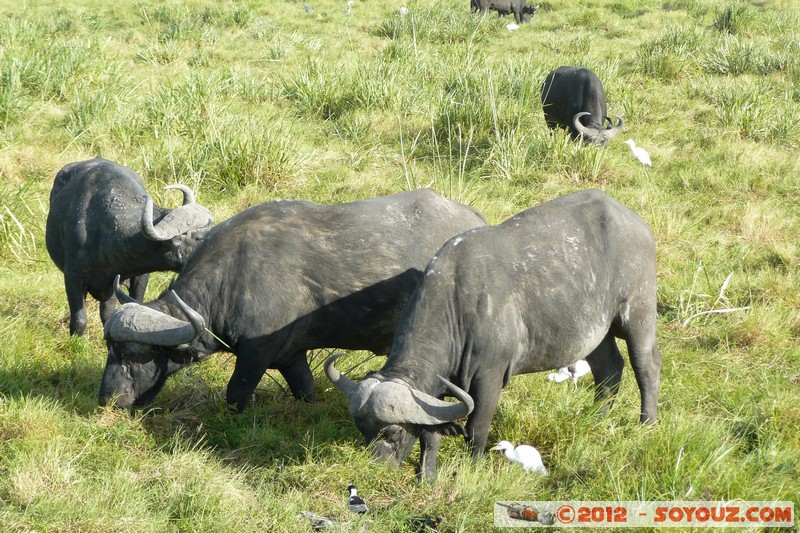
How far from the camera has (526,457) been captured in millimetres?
4586

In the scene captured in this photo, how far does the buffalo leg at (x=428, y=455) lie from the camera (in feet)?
15.0

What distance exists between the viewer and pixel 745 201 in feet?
29.5

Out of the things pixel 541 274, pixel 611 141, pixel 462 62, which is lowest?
pixel 611 141

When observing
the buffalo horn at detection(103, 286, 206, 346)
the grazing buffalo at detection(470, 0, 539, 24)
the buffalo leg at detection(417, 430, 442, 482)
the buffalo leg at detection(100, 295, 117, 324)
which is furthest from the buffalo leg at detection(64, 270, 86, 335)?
the grazing buffalo at detection(470, 0, 539, 24)

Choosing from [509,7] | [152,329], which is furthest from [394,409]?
[509,7]

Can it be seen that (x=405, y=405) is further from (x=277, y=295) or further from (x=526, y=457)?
(x=277, y=295)

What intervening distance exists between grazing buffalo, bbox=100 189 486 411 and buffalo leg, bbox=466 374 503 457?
0.91 m

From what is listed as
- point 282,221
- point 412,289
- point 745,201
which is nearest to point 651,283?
point 412,289

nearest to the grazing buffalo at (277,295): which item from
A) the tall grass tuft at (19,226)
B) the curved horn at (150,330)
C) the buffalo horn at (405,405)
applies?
the curved horn at (150,330)

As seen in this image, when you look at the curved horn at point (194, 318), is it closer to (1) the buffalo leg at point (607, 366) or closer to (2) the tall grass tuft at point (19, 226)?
(1) the buffalo leg at point (607, 366)

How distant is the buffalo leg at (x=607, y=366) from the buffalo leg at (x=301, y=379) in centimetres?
187

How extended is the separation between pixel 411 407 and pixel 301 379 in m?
1.56

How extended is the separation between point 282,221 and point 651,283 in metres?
2.33

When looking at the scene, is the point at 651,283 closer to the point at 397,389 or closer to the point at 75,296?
the point at 397,389
